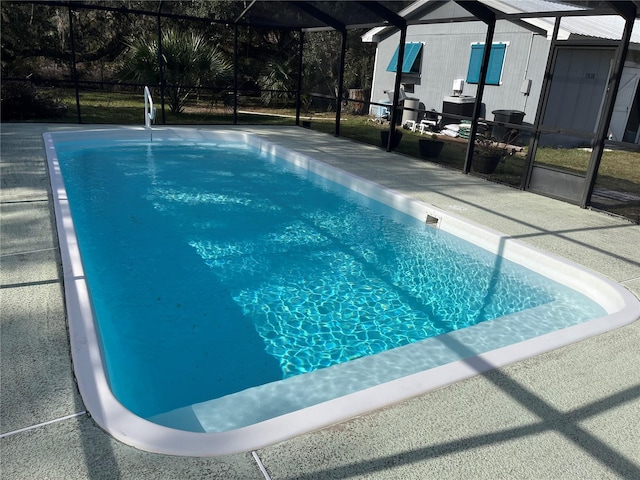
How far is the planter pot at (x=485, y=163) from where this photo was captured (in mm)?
8492

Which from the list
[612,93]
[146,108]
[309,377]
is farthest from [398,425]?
[146,108]

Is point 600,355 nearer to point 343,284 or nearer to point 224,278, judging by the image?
point 343,284

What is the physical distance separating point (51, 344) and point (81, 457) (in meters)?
0.98

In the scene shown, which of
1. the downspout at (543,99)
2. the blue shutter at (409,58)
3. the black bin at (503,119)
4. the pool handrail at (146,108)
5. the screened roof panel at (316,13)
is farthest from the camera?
the blue shutter at (409,58)

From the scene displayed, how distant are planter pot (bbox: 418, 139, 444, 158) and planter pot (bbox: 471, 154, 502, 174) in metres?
0.96

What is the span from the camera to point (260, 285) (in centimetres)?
472

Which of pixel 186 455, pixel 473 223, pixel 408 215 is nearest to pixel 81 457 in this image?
pixel 186 455

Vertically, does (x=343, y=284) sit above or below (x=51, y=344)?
below

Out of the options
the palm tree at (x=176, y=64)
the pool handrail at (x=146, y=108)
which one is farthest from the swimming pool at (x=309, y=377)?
the palm tree at (x=176, y=64)

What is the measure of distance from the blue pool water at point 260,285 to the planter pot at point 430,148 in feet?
9.23

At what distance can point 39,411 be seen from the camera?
2.18 metres

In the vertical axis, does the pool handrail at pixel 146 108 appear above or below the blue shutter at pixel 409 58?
below

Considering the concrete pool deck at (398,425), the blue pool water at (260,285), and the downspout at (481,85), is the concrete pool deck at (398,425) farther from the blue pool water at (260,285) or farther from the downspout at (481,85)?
the downspout at (481,85)

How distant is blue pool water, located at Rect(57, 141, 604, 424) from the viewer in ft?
11.7
